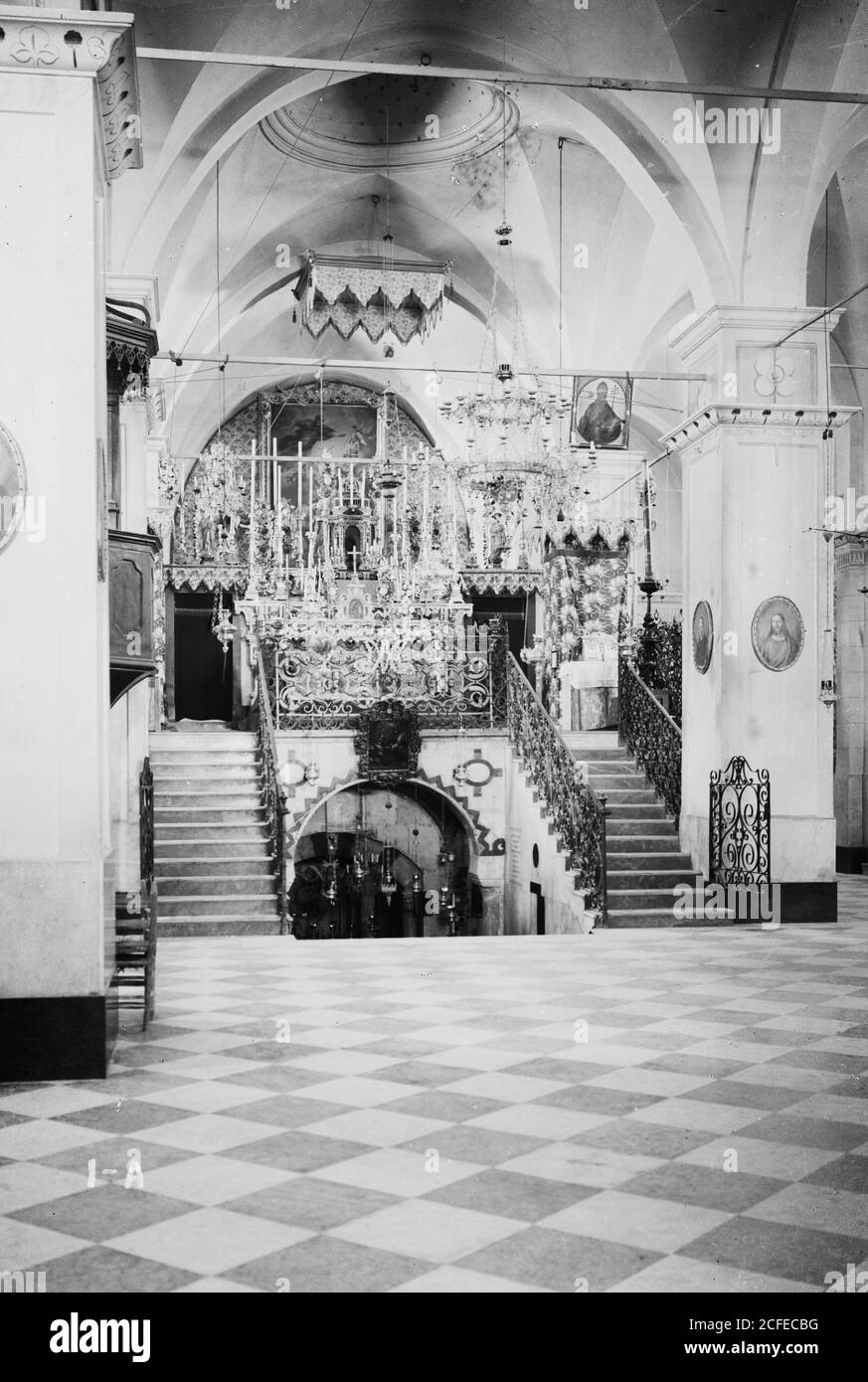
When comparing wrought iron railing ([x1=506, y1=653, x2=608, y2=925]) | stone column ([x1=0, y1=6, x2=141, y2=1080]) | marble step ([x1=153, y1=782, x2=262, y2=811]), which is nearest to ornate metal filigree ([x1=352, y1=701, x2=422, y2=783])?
wrought iron railing ([x1=506, y1=653, x2=608, y2=925])

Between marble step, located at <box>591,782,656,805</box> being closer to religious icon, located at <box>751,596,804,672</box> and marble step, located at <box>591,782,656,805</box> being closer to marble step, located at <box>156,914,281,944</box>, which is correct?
religious icon, located at <box>751,596,804,672</box>

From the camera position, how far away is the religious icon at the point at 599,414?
14.7 metres

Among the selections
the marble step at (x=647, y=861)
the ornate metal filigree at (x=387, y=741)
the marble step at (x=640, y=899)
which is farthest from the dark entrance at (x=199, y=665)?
the marble step at (x=640, y=899)

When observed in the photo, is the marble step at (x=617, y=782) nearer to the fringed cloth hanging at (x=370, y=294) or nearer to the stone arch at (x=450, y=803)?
the stone arch at (x=450, y=803)

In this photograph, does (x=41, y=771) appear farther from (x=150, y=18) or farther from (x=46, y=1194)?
(x=150, y=18)

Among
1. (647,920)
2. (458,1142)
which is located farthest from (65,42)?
(647,920)

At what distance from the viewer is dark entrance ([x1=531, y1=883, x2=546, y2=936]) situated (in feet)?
51.2

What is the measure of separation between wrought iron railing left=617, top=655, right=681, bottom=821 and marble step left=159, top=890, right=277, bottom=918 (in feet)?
14.6

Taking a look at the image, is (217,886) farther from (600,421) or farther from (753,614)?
(600,421)

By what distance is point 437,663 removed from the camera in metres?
17.9

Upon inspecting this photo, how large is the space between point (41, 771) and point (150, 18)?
724 cm

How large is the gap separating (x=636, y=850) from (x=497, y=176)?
905 centimetres

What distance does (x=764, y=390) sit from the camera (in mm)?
12289
